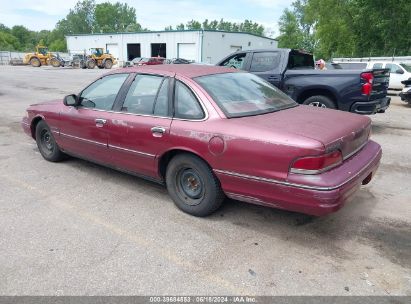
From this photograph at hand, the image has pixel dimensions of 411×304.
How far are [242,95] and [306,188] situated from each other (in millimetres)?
1447

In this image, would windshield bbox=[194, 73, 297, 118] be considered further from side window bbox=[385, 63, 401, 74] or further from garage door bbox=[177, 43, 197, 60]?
garage door bbox=[177, 43, 197, 60]

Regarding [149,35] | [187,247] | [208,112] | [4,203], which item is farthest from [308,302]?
[149,35]

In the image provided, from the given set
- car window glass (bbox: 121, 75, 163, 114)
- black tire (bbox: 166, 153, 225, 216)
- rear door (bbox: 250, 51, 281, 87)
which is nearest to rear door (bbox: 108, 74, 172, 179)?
car window glass (bbox: 121, 75, 163, 114)

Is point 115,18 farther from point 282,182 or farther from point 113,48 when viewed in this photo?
point 282,182

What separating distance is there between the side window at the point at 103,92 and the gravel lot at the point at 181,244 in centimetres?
104

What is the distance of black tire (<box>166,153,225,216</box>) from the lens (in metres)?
3.68

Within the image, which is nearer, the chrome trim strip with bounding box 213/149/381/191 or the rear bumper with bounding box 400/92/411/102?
the chrome trim strip with bounding box 213/149/381/191

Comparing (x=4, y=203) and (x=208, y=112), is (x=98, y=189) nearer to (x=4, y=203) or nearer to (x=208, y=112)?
(x=4, y=203)

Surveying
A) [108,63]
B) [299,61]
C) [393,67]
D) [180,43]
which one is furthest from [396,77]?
[108,63]

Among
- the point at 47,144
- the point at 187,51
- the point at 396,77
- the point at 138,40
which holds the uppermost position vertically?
the point at 138,40

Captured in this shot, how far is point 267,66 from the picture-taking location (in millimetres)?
8430

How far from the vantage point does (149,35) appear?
45469 mm

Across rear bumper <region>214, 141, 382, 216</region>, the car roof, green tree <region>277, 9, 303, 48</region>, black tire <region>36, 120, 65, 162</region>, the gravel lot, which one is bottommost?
the gravel lot

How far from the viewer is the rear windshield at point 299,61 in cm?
841
